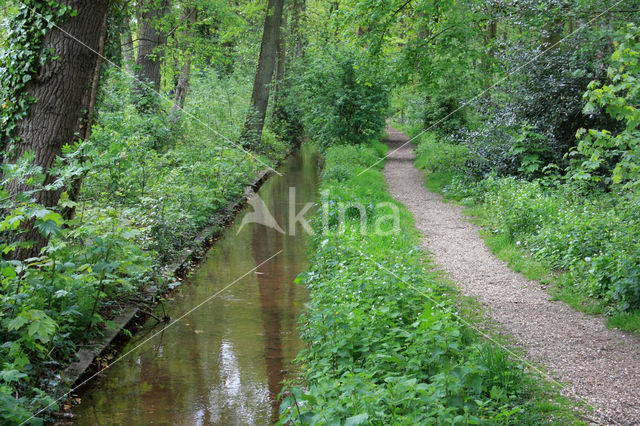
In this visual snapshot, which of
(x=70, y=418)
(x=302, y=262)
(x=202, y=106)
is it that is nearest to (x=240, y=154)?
(x=202, y=106)

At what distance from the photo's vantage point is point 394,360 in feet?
14.0

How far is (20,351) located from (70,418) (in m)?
0.73

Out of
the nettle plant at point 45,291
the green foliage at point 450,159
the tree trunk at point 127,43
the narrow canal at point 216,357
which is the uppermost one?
the tree trunk at point 127,43

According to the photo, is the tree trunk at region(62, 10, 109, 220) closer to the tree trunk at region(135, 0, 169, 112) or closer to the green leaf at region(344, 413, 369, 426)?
the green leaf at region(344, 413, 369, 426)

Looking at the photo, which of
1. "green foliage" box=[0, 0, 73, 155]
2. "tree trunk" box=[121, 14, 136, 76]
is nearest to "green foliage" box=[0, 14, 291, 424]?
"green foliage" box=[0, 0, 73, 155]

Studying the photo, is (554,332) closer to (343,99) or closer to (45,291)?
(45,291)

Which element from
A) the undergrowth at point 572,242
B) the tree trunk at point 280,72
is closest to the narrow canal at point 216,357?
the undergrowth at point 572,242

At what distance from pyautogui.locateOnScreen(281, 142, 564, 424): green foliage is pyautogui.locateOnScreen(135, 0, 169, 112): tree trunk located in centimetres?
928

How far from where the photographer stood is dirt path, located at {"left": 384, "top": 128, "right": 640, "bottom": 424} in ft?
14.3

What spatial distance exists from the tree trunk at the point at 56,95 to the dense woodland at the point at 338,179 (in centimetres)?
2

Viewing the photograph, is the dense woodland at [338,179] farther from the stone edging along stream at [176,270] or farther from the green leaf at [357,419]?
the stone edging along stream at [176,270]

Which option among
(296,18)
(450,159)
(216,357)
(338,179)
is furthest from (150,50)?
(296,18)

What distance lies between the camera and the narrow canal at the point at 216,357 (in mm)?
4711

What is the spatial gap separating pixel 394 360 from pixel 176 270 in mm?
4705
